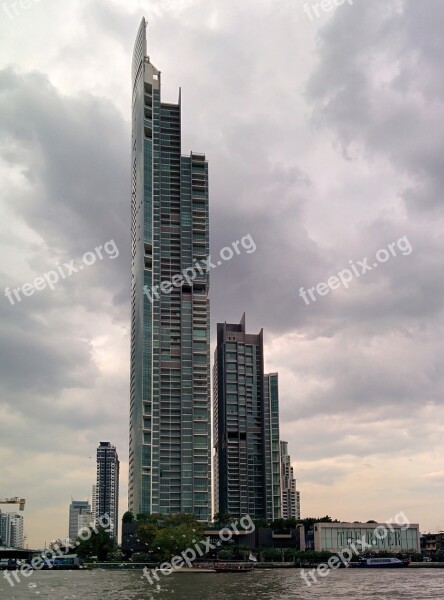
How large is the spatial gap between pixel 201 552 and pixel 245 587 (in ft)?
302

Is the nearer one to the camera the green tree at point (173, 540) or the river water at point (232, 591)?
the river water at point (232, 591)

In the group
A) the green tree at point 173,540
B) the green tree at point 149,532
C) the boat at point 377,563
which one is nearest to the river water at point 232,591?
the green tree at point 173,540

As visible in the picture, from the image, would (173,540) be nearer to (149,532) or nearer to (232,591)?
(149,532)

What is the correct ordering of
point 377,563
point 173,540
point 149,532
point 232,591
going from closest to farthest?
point 232,591, point 173,540, point 377,563, point 149,532

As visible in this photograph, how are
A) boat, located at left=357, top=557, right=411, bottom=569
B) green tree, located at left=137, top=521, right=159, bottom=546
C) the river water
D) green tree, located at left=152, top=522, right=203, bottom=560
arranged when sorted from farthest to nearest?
green tree, located at left=137, top=521, right=159, bottom=546 < boat, located at left=357, top=557, right=411, bottom=569 < green tree, located at left=152, top=522, right=203, bottom=560 < the river water

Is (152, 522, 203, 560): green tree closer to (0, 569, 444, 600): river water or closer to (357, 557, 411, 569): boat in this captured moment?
(357, 557, 411, 569): boat

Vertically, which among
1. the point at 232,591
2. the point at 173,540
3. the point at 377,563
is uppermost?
the point at 173,540

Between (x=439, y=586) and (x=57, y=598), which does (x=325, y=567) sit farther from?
(x=57, y=598)

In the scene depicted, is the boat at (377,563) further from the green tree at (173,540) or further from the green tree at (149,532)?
the green tree at (149,532)

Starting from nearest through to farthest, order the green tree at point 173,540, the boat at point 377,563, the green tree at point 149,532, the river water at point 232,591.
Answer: the river water at point 232,591 → the green tree at point 173,540 → the boat at point 377,563 → the green tree at point 149,532

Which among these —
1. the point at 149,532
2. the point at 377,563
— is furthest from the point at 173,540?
the point at 377,563

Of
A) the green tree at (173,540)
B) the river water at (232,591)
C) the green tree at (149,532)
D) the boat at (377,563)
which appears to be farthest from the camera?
the green tree at (149,532)

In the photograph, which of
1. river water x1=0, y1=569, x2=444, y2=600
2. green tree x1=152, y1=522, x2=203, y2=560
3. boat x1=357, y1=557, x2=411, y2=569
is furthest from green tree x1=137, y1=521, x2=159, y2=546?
river water x1=0, y1=569, x2=444, y2=600

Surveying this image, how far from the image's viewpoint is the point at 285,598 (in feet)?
283
